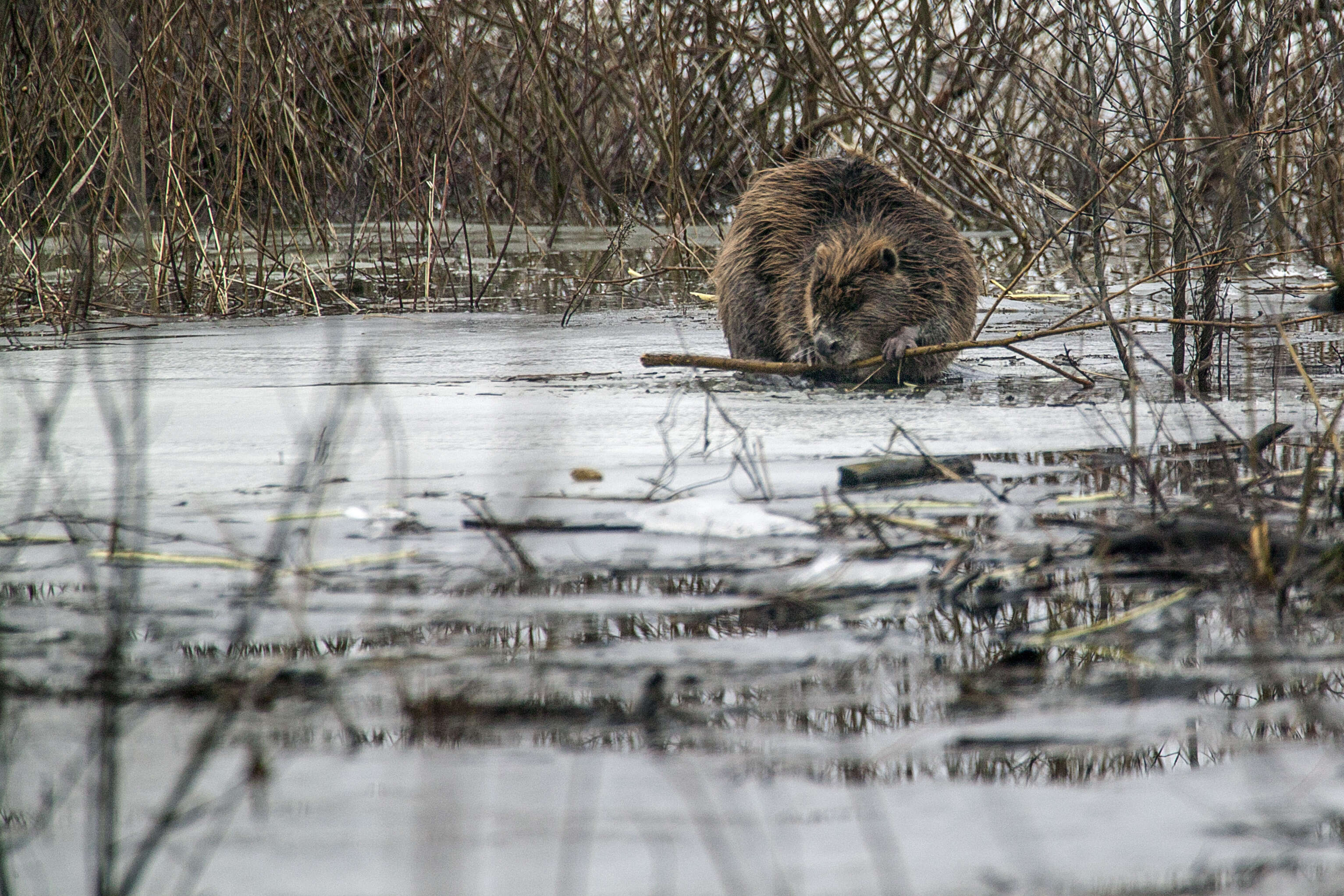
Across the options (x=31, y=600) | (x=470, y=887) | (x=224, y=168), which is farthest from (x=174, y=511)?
(x=224, y=168)

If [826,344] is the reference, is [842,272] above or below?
above

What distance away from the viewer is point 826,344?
4230mm

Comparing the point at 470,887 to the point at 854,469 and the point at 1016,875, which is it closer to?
the point at 1016,875

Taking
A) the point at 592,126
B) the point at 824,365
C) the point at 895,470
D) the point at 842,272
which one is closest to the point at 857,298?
the point at 842,272

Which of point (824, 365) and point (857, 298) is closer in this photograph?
point (824, 365)

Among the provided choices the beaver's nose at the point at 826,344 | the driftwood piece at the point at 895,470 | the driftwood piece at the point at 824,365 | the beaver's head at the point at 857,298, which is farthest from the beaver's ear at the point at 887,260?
the driftwood piece at the point at 895,470

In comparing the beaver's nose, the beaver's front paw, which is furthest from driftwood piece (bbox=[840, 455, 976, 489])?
the beaver's nose

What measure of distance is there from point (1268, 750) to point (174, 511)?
75.4 inches

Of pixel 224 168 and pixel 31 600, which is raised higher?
pixel 224 168

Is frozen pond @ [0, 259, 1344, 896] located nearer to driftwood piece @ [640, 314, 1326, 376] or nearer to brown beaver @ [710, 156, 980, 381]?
driftwood piece @ [640, 314, 1326, 376]

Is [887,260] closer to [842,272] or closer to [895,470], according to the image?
[842,272]

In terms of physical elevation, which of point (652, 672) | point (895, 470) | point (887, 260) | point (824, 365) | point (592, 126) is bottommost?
point (652, 672)

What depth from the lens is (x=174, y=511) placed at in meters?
2.51

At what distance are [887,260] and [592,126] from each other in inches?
199
